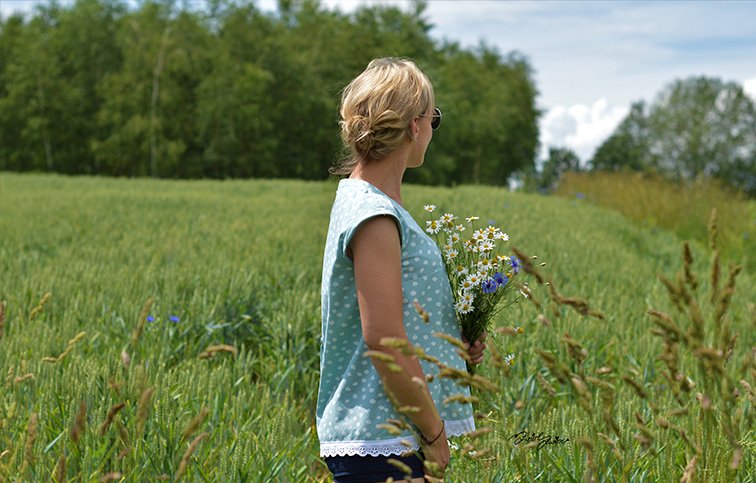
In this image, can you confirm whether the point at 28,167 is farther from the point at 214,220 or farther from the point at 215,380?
the point at 215,380

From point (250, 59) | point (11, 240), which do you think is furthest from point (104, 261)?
point (250, 59)

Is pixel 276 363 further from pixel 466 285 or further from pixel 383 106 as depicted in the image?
pixel 383 106

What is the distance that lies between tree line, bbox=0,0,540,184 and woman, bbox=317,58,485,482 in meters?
43.7

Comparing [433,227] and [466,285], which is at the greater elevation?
[433,227]

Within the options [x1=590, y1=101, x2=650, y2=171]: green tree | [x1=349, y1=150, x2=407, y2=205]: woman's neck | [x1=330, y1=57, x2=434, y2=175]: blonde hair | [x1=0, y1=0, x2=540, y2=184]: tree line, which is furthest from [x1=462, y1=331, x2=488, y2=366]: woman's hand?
[x1=590, y1=101, x2=650, y2=171]: green tree

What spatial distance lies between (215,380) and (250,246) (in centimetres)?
445

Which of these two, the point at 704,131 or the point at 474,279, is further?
the point at 704,131

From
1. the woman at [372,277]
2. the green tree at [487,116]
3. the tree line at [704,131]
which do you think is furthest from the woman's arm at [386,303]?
the tree line at [704,131]

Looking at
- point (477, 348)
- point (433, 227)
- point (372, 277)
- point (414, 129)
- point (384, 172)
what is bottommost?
point (477, 348)

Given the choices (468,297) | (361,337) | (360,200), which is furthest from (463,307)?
(360,200)

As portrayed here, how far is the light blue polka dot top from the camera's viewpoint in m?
2.02

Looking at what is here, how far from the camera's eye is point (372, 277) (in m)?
1.87

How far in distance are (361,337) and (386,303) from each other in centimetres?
24

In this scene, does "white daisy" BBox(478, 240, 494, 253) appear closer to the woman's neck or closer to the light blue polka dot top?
the light blue polka dot top
